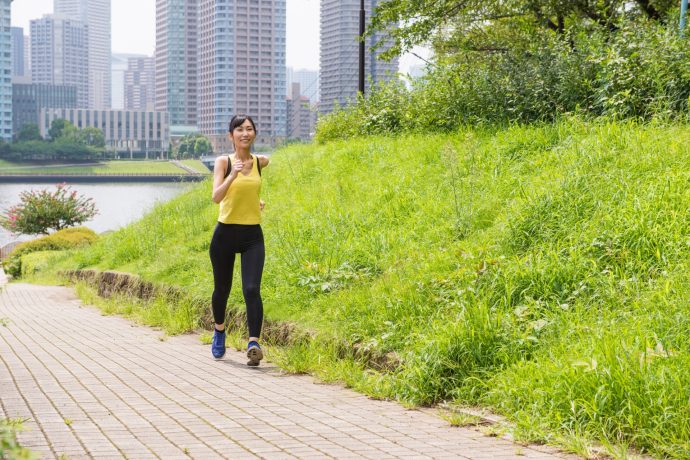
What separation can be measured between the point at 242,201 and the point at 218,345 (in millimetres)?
1322

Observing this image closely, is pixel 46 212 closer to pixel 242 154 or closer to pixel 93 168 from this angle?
pixel 242 154

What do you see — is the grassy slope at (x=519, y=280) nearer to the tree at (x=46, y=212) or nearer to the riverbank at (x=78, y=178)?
the tree at (x=46, y=212)

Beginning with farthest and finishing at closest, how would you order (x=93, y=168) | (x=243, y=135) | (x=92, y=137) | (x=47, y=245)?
(x=92, y=137) < (x=93, y=168) < (x=47, y=245) < (x=243, y=135)

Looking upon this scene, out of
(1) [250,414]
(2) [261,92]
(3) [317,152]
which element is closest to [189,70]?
(2) [261,92]

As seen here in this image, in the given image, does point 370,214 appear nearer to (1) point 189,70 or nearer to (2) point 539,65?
(2) point 539,65

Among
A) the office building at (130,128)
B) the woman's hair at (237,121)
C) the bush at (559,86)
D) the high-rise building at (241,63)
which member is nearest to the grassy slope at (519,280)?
the bush at (559,86)

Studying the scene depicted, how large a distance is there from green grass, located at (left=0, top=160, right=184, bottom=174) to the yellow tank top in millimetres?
108188

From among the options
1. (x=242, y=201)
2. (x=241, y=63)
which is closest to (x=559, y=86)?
(x=242, y=201)

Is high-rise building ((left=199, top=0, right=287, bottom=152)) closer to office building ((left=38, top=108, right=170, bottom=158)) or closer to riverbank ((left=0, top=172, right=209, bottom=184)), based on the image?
riverbank ((left=0, top=172, right=209, bottom=184))

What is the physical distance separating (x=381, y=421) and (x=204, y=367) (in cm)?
231

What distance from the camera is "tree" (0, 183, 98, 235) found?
104 feet

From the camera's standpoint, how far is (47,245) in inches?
1077

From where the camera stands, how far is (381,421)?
459 centimetres

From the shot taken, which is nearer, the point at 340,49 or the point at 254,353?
the point at 254,353
